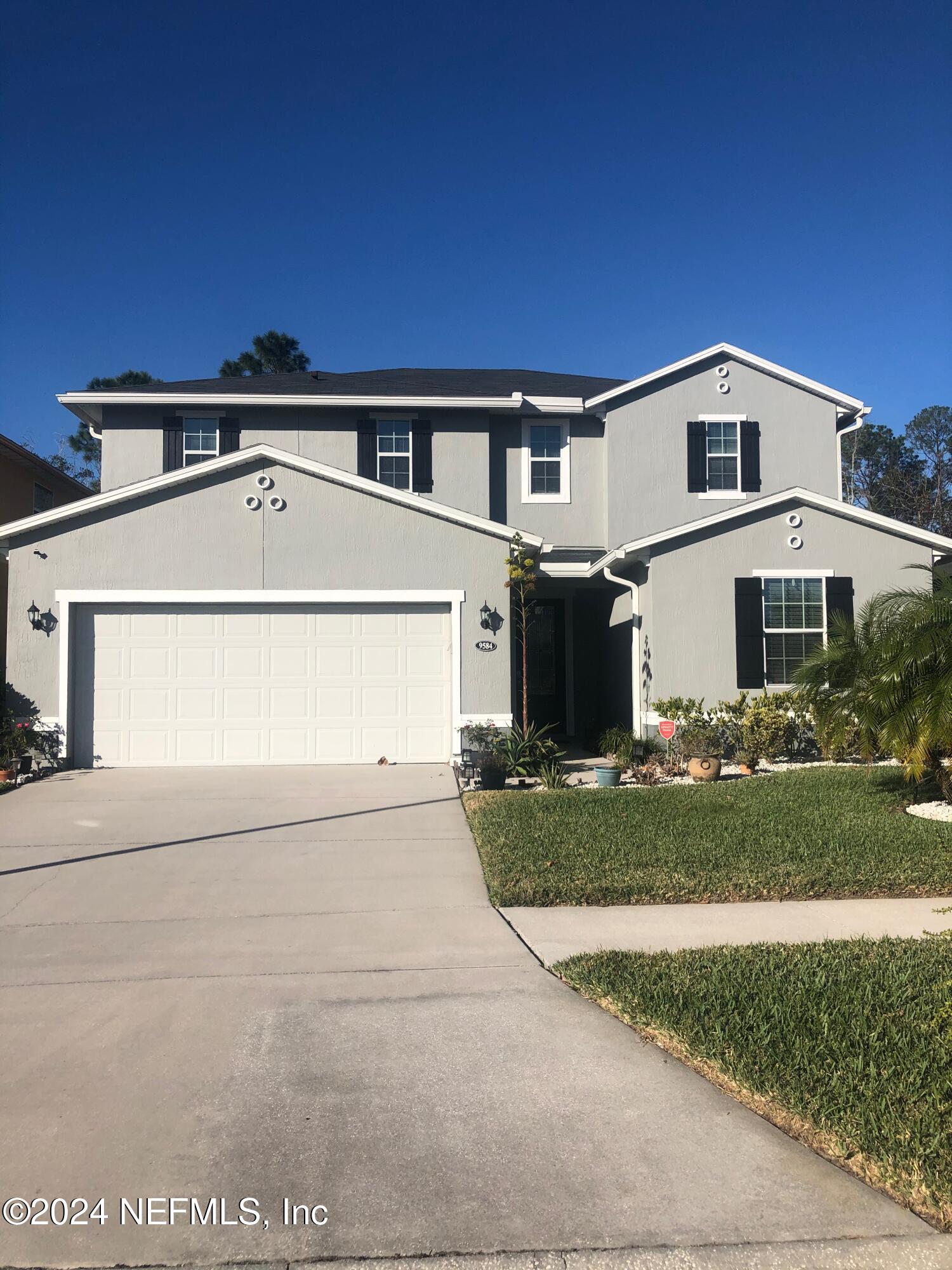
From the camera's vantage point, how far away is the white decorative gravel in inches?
359

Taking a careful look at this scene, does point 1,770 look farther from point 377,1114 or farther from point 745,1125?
point 745,1125

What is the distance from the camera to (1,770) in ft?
38.7

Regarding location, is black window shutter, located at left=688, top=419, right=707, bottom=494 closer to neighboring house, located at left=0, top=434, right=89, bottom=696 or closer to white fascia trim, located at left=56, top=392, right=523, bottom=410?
white fascia trim, located at left=56, top=392, right=523, bottom=410

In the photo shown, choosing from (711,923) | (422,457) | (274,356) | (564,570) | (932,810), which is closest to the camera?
(711,923)

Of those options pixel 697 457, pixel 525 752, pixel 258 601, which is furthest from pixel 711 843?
pixel 697 457

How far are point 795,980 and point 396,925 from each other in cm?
266

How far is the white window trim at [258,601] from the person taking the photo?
12.9m

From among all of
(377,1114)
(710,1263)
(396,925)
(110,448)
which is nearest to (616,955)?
(396,925)

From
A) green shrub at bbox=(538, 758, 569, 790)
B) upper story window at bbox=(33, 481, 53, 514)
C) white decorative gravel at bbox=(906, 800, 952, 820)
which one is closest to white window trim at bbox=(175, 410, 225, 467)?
upper story window at bbox=(33, 481, 53, 514)

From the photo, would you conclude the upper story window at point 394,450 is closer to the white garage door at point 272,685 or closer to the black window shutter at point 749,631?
the white garage door at point 272,685

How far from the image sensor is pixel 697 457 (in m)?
16.6

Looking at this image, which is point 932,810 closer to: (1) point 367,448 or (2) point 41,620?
(1) point 367,448

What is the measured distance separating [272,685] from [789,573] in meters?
7.91

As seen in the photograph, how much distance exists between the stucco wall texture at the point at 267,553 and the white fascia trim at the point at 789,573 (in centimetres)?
385
